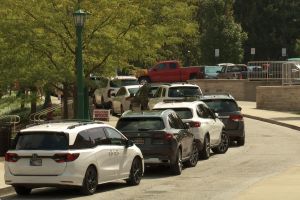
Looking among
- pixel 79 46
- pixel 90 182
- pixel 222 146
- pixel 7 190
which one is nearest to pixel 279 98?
pixel 222 146

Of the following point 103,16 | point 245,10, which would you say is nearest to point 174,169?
point 103,16

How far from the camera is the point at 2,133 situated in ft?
76.5

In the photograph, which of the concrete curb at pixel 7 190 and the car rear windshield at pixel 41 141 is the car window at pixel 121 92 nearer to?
the concrete curb at pixel 7 190

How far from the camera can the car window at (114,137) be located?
16942 millimetres

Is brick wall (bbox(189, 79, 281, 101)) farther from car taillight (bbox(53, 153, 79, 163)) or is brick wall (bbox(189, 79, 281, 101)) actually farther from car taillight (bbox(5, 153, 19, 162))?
car taillight (bbox(53, 153, 79, 163))

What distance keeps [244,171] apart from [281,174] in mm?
1615

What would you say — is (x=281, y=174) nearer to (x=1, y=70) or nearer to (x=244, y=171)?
(x=244, y=171)

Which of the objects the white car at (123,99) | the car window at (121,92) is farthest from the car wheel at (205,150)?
the car window at (121,92)

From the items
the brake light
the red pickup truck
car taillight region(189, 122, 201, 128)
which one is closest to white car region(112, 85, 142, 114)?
the red pickup truck

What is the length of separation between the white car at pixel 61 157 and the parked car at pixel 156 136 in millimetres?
2621

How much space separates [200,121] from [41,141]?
843cm

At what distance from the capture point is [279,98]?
48.6 m

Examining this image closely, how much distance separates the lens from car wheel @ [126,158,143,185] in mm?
17672

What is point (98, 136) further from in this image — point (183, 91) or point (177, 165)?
point (183, 91)
